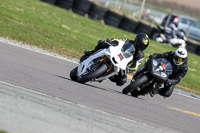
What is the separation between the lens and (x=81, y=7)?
25.9 meters

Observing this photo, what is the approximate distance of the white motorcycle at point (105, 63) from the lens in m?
10.1

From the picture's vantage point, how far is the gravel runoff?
600 centimetres

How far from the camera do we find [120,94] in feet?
36.4

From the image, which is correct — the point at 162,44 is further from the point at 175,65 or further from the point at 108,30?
the point at 175,65

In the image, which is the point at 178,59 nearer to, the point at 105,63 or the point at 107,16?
the point at 105,63

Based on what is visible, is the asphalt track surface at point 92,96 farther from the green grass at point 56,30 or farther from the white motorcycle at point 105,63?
the green grass at point 56,30

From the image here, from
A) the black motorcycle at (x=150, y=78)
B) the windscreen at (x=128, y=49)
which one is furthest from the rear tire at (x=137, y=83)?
the windscreen at (x=128, y=49)

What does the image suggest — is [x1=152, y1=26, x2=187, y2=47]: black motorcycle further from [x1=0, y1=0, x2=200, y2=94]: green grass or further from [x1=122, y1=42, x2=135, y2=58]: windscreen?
[x1=122, y1=42, x2=135, y2=58]: windscreen

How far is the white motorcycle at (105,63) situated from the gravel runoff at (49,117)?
7.16 ft

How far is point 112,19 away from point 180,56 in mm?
15006

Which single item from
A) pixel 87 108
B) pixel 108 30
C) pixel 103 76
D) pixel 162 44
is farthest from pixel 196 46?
pixel 87 108

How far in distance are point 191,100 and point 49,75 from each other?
482 centimetres

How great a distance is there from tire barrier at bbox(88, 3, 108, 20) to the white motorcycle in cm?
1561

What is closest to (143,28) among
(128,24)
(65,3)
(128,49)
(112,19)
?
(128,24)
